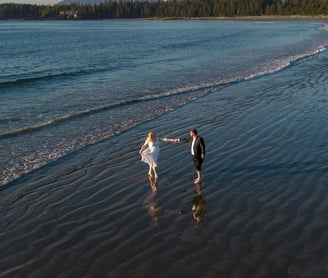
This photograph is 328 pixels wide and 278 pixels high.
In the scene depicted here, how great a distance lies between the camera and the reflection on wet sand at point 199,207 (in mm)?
9039

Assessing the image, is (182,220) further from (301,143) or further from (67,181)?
(301,143)

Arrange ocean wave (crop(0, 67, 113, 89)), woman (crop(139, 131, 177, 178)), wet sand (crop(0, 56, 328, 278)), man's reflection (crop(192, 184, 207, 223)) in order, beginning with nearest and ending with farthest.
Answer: wet sand (crop(0, 56, 328, 278)) < man's reflection (crop(192, 184, 207, 223)) < woman (crop(139, 131, 177, 178)) < ocean wave (crop(0, 67, 113, 89))

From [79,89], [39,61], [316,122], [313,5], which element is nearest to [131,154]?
[316,122]

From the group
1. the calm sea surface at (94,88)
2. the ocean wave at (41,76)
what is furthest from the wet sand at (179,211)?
the ocean wave at (41,76)

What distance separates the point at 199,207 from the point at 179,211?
1.49ft

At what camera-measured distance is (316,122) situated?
16.0 m

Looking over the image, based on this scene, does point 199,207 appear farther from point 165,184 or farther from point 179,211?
point 165,184

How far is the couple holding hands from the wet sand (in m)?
0.36

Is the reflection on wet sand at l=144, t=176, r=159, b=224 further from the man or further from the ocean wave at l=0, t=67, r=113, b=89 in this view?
the ocean wave at l=0, t=67, r=113, b=89

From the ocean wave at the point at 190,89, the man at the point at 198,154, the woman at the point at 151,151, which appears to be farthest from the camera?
the ocean wave at the point at 190,89

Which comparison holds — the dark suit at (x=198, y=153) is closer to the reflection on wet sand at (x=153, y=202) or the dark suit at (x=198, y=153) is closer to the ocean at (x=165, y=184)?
the ocean at (x=165, y=184)

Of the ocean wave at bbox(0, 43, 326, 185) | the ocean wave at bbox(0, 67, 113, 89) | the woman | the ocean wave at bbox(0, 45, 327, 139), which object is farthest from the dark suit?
Answer: the ocean wave at bbox(0, 67, 113, 89)

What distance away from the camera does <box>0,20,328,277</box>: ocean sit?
25.0 ft

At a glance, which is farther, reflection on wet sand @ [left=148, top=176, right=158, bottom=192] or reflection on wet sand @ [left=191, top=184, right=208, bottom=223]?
reflection on wet sand @ [left=148, top=176, right=158, bottom=192]
